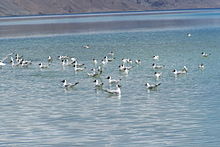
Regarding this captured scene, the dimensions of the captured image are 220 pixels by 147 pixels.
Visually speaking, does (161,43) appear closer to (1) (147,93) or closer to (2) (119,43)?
(2) (119,43)

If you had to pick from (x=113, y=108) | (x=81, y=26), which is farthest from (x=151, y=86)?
(x=81, y=26)

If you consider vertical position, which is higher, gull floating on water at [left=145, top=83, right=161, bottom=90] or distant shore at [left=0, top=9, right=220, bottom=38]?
distant shore at [left=0, top=9, right=220, bottom=38]

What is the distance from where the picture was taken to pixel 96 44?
66438 mm

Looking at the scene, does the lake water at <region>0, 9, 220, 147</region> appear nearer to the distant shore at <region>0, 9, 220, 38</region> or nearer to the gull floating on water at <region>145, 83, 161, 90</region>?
the gull floating on water at <region>145, 83, 161, 90</region>

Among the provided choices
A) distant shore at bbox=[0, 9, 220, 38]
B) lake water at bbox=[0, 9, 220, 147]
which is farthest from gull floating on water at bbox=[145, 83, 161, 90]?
distant shore at bbox=[0, 9, 220, 38]

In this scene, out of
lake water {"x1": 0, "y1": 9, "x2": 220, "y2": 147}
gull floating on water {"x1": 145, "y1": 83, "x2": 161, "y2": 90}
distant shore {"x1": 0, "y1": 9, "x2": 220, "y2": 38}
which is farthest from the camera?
distant shore {"x1": 0, "y1": 9, "x2": 220, "y2": 38}

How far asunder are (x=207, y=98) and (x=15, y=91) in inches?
369

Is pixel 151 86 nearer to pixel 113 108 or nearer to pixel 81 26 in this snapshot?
pixel 113 108

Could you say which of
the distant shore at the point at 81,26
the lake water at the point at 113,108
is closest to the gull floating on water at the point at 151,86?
the lake water at the point at 113,108

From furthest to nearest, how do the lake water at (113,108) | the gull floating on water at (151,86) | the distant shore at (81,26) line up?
1. the distant shore at (81,26)
2. the gull floating on water at (151,86)
3. the lake water at (113,108)

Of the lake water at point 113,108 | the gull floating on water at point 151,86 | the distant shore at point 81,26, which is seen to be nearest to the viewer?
the lake water at point 113,108

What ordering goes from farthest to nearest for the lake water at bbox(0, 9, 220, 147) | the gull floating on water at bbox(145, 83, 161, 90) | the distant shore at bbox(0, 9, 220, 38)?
the distant shore at bbox(0, 9, 220, 38)
the gull floating on water at bbox(145, 83, 161, 90)
the lake water at bbox(0, 9, 220, 147)

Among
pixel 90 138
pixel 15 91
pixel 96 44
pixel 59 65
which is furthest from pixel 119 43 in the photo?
pixel 90 138

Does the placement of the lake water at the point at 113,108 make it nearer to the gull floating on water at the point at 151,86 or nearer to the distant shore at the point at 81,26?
the gull floating on water at the point at 151,86
